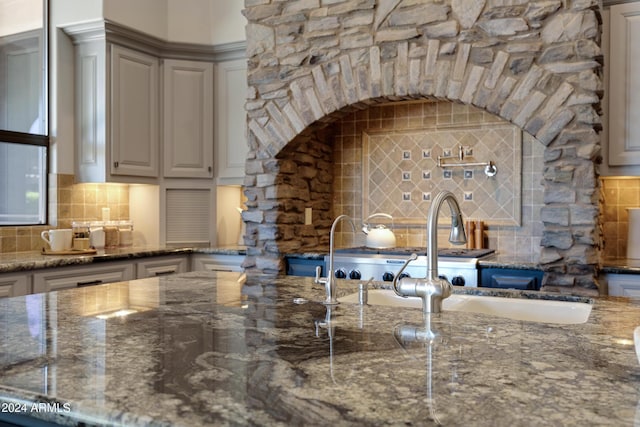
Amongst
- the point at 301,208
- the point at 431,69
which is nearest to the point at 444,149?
the point at 431,69

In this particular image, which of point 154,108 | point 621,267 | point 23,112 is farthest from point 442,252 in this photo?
point 23,112

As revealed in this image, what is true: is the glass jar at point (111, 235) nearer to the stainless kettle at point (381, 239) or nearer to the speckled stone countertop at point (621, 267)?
the stainless kettle at point (381, 239)

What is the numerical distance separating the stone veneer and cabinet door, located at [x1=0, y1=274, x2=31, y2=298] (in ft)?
4.92

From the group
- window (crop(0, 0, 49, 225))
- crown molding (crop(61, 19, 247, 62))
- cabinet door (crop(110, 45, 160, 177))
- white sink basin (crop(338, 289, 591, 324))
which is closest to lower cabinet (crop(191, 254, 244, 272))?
cabinet door (crop(110, 45, 160, 177))

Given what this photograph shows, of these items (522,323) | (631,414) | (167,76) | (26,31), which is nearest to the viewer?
(631,414)

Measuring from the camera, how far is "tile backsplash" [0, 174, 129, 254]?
4.01 m

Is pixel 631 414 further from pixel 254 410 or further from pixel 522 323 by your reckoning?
pixel 522 323

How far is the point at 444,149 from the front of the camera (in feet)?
13.8

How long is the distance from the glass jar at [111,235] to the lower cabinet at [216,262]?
0.65 m

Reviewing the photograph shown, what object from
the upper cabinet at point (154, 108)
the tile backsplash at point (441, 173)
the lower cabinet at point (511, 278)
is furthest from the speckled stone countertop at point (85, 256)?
the lower cabinet at point (511, 278)

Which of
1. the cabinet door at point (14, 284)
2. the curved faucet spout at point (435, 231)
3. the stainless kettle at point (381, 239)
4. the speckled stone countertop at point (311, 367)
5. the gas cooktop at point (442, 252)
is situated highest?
the curved faucet spout at point (435, 231)

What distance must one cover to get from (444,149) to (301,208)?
1185 mm

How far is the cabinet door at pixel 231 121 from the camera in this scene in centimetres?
466

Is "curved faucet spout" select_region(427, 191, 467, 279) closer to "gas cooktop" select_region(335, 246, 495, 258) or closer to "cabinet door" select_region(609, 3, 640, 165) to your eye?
"gas cooktop" select_region(335, 246, 495, 258)
